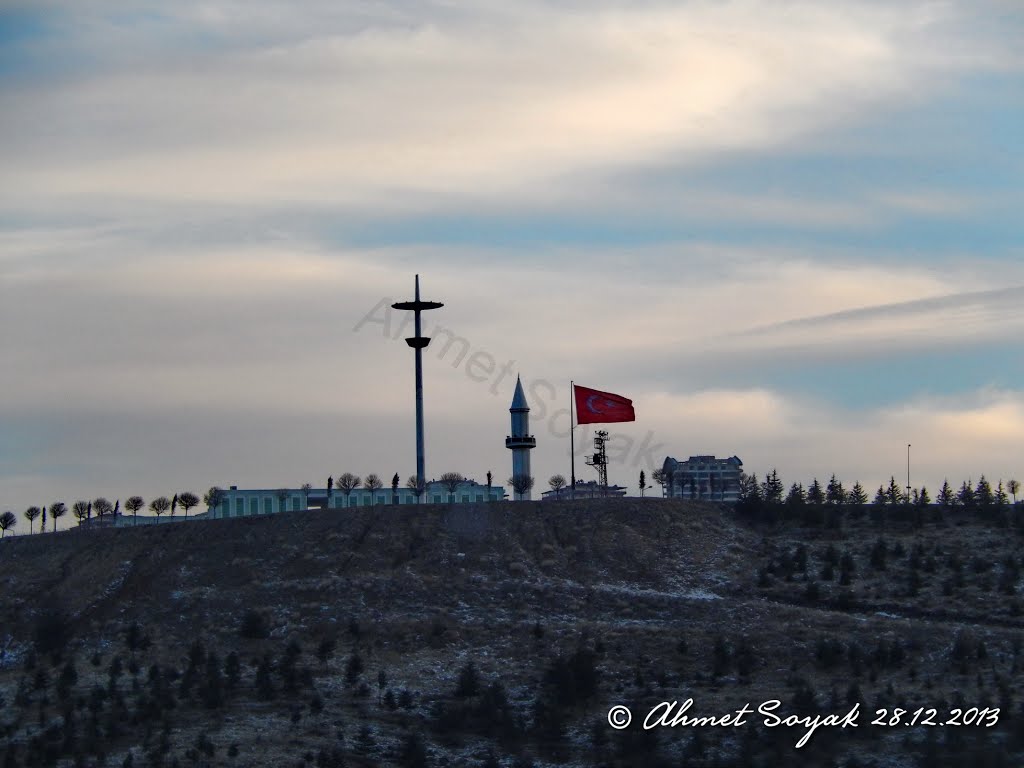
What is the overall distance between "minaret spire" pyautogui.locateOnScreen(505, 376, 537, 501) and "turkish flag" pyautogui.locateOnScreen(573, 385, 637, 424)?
1193 centimetres

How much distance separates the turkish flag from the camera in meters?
90.2

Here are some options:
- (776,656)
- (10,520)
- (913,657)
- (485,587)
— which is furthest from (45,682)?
(10,520)

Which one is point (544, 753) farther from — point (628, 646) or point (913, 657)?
point (913, 657)

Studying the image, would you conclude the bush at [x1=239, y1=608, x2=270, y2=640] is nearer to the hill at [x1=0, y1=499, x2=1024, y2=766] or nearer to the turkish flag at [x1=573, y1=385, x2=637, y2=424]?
the hill at [x1=0, y1=499, x2=1024, y2=766]

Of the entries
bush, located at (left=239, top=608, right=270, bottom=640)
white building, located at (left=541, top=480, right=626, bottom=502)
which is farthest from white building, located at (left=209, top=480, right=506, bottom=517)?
bush, located at (left=239, top=608, right=270, bottom=640)

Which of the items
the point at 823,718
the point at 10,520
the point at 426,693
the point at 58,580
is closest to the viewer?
the point at 823,718

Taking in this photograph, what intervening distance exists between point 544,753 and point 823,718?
1044 centimetres

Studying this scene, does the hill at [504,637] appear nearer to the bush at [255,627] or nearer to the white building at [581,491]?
the bush at [255,627]

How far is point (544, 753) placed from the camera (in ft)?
189

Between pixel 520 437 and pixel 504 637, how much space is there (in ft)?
102

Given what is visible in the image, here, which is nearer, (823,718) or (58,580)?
(823,718)

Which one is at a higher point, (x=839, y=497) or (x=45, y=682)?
(x=839, y=497)

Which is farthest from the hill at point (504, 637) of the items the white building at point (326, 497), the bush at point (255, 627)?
the white building at point (326, 497)

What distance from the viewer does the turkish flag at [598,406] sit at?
90250 millimetres
